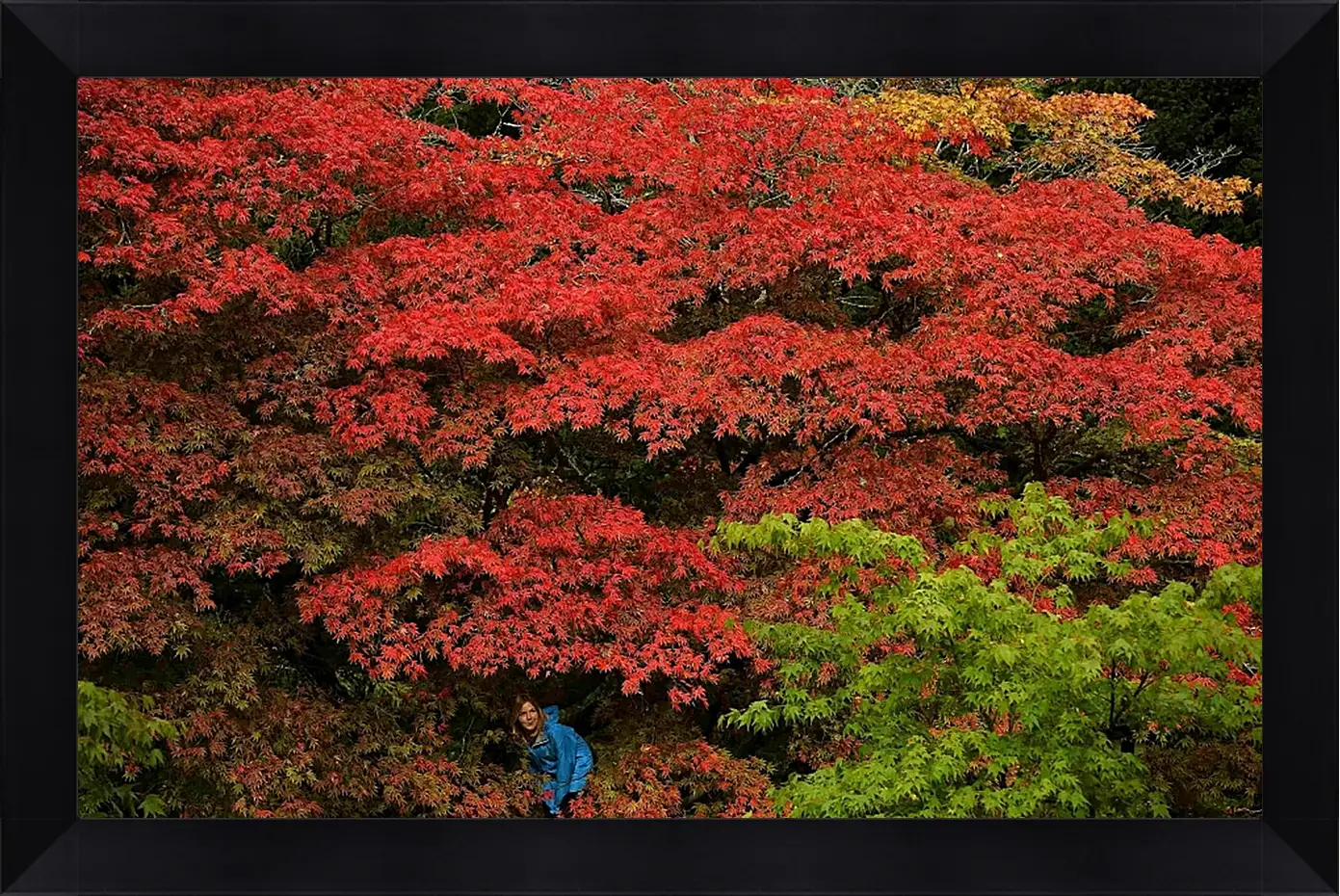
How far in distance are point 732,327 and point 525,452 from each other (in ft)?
3.93

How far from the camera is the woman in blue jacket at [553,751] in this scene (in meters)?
5.59

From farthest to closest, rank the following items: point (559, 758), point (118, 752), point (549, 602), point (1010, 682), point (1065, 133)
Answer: point (1065, 133) < point (559, 758) < point (549, 602) < point (118, 752) < point (1010, 682)

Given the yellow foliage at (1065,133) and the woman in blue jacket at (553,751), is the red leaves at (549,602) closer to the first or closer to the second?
the woman in blue jacket at (553,751)

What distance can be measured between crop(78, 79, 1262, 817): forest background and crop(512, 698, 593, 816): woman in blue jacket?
0.11 metres

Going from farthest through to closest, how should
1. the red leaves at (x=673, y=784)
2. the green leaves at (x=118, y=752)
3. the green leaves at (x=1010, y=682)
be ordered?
the red leaves at (x=673, y=784) → the green leaves at (x=118, y=752) → the green leaves at (x=1010, y=682)

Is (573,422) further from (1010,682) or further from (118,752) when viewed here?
(118,752)

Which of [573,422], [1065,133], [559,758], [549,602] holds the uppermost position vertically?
[1065,133]

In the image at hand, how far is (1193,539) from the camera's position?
567cm

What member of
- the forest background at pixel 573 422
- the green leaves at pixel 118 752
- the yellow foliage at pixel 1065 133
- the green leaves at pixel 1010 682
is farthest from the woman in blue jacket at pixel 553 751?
the yellow foliage at pixel 1065 133
